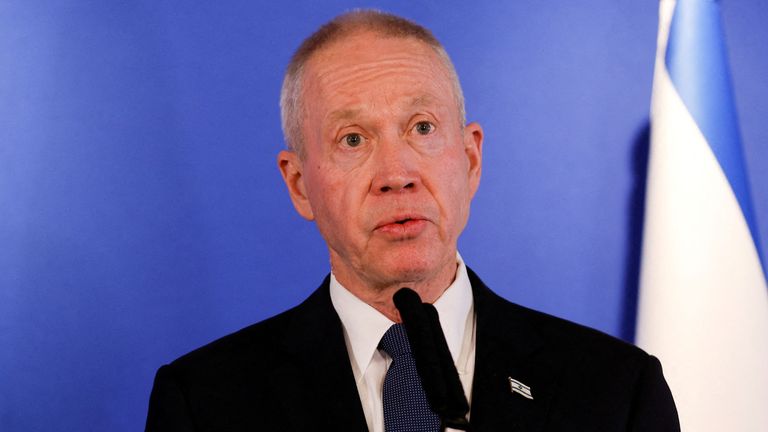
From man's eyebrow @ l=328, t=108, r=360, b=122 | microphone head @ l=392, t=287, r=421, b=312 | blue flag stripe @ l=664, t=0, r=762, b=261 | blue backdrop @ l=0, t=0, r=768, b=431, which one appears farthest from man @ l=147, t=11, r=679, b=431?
blue flag stripe @ l=664, t=0, r=762, b=261

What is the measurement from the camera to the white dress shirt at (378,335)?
1.62 meters

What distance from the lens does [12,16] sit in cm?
248

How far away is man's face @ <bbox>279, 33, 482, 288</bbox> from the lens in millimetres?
1587

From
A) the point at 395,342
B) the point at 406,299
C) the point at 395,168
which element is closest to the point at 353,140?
the point at 395,168

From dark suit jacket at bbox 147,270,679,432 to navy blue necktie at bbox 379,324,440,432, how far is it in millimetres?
61

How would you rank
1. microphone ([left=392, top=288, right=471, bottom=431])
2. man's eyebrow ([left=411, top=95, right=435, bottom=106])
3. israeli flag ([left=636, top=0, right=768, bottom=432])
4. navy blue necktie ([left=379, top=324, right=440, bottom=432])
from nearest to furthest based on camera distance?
microphone ([left=392, top=288, right=471, bottom=431])
navy blue necktie ([left=379, top=324, right=440, bottom=432])
man's eyebrow ([left=411, top=95, right=435, bottom=106])
israeli flag ([left=636, top=0, right=768, bottom=432])

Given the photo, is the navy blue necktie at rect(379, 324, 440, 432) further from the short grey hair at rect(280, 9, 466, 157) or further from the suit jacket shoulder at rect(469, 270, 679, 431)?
the short grey hair at rect(280, 9, 466, 157)

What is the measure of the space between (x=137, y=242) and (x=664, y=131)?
1287mm

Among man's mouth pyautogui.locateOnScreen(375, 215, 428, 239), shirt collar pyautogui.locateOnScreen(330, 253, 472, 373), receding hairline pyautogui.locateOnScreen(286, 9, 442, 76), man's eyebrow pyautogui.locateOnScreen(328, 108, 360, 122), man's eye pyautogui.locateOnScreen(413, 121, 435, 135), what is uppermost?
receding hairline pyautogui.locateOnScreen(286, 9, 442, 76)

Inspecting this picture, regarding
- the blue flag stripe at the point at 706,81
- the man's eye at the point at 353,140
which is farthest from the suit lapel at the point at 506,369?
the blue flag stripe at the point at 706,81

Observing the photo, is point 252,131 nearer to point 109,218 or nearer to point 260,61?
point 260,61

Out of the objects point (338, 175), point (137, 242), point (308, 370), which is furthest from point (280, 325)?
point (137, 242)

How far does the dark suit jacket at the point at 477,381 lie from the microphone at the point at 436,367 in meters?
0.53

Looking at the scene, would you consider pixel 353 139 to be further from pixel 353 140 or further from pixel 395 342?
pixel 395 342
